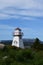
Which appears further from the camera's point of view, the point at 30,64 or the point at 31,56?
the point at 31,56

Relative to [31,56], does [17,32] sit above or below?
above

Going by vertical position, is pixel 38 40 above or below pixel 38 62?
above

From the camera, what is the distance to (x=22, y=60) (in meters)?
11.2

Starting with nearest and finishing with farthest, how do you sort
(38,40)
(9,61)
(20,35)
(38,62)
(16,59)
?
(38,62)
(9,61)
(16,59)
(38,40)
(20,35)

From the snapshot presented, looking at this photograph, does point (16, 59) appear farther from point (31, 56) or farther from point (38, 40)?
point (38, 40)

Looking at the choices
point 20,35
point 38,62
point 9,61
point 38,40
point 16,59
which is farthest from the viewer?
point 20,35

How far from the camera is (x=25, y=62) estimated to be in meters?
11.1

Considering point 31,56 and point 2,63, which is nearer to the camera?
point 2,63

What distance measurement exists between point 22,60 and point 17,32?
30.3 meters

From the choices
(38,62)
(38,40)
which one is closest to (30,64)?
(38,62)

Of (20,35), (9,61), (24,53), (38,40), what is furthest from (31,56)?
(20,35)

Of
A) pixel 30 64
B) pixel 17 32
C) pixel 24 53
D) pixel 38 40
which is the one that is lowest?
pixel 30 64

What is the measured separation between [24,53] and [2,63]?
5.47ft

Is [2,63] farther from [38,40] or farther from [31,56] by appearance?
[38,40]
